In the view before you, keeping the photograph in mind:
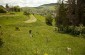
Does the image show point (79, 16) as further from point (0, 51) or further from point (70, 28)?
point (0, 51)

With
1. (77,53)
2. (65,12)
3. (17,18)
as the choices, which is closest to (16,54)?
(77,53)

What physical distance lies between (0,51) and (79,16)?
42.5 m

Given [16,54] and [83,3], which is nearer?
[16,54]

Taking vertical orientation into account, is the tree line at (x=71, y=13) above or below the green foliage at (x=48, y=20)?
above

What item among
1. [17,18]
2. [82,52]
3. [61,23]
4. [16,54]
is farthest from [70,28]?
[17,18]

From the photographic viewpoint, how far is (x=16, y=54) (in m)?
25.2

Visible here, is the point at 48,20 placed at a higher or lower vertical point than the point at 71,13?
lower

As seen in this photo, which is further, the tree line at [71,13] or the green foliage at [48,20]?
the green foliage at [48,20]

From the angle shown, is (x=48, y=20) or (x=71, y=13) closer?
(x=71, y=13)

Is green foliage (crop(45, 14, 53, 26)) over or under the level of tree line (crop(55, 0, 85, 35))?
under

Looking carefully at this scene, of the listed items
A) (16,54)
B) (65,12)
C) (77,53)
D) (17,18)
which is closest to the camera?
(16,54)

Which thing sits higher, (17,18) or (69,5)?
(69,5)

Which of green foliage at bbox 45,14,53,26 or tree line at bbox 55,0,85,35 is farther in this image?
green foliage at bbox 45,14,53,26

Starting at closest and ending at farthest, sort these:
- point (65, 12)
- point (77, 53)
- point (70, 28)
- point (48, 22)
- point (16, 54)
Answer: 1. point (16, 54)
2. point (77, 53)
3. point (70, 28)
4. point (65, 12)
5. point (48, 22)
